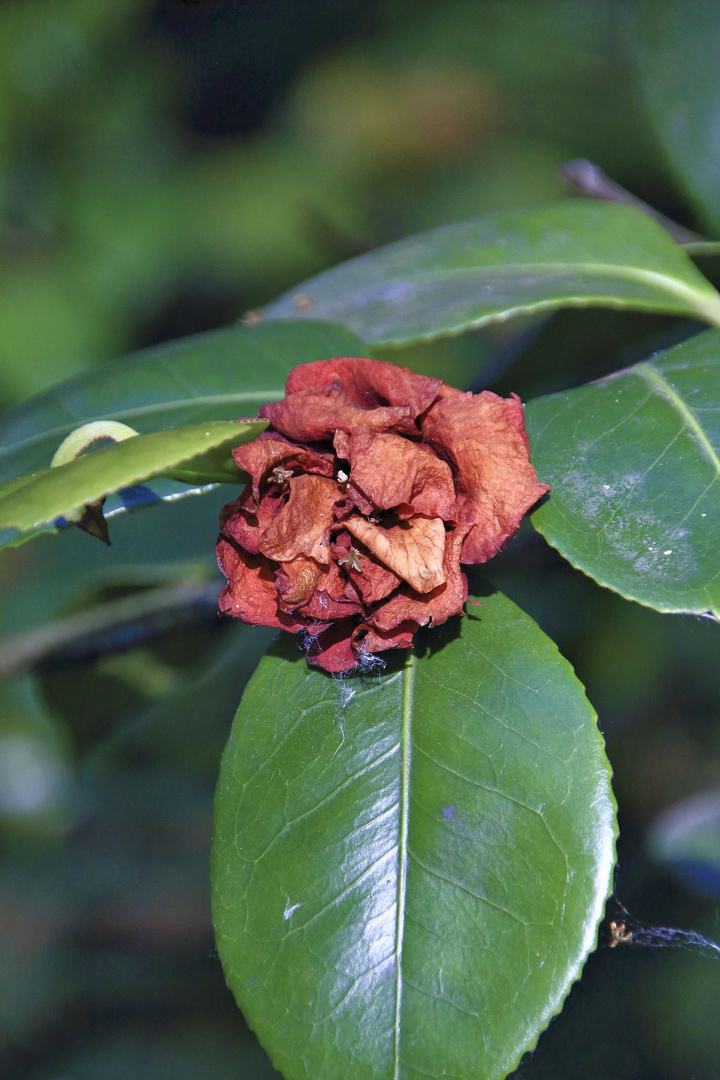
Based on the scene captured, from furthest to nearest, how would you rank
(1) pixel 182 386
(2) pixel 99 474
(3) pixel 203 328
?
(3) pixel 203 328, (1) pixel 182 386, (2) pixel 99 474

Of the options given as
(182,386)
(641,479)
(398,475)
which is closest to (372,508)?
(398,475)

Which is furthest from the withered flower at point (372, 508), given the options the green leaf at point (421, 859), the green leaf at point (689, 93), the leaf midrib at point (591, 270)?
the green leaf at point (689, 93)

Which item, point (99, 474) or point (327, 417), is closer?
point (99, 474)

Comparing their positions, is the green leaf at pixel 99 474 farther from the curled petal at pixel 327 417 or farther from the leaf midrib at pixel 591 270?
the leaf midrib at pixel 591 270

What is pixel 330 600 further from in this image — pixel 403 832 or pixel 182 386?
pixel 182 386

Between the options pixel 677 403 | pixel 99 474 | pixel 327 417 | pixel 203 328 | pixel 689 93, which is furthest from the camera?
pixel 203 328

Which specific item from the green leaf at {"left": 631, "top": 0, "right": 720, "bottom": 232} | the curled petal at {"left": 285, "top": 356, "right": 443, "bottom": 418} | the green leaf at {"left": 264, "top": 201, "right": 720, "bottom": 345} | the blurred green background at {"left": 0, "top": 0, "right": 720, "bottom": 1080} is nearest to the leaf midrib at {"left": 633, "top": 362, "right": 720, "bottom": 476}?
the green leaf at {"left": 264, "top": 201, "right": 720, "bottom": 345}

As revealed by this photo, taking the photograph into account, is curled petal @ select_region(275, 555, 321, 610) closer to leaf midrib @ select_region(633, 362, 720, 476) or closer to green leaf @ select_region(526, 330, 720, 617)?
green leaf @ select_region(526, 330, 720, 617)
